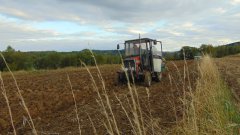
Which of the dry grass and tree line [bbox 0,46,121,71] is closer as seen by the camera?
the dry grass

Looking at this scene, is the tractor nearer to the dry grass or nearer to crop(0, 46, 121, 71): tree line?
the dry grass

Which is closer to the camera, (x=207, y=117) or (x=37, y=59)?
(x=207, y=117)

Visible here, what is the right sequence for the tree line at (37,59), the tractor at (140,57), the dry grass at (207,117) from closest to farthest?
the dry grass at (207,117)
the tractor at (140,57)
the tree line at (37,59)

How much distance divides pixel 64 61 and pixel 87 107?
52.3m

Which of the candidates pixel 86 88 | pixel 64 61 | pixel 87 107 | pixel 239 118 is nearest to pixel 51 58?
pixel 64 61

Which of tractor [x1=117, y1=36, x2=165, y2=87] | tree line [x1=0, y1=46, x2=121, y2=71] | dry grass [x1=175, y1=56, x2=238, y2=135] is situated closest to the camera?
dry grass [x1=175, y1=56, x2=238, y2=135]

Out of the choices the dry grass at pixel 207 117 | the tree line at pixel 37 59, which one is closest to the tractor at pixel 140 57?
the dry grass at pixel 207 117

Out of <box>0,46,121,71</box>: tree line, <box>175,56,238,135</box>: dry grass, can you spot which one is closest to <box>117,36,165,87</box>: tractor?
<box>175,56,238,135</box>: dry grass

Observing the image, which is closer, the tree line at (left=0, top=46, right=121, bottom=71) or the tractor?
the tractor

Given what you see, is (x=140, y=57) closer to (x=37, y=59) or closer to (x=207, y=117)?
(x=207, y=117)

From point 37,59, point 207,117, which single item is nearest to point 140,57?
point 207,117

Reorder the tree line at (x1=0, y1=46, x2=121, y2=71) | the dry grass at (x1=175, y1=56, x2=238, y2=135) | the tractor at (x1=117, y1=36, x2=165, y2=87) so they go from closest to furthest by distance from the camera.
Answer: the dry grass at (x1=175, y1=56, x2=238, y2=135)
the tractor at (x1=117, y1=36, x2=165, y2=87)
the tree line at (x1=0, y1=46, x2=121, y2=71)

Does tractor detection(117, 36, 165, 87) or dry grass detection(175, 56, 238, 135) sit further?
tractor detection(117, 36, 165, 87)

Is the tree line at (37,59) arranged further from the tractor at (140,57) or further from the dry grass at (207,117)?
the dry grass at (207,117)
